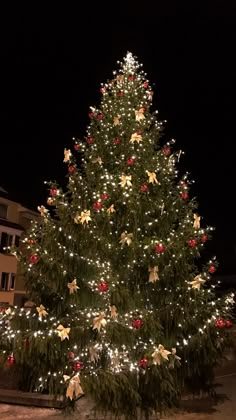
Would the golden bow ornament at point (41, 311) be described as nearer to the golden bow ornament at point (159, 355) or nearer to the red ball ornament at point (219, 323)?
the golden bow ornament at point (159, 355)

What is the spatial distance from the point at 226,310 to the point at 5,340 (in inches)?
136

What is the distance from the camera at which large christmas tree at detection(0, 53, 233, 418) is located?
7.68m

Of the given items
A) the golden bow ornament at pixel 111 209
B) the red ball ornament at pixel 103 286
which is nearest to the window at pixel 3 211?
the golden bow ornament at pixel 111 209

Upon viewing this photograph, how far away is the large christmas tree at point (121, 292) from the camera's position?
7684mm

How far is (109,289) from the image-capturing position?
25.6 ft

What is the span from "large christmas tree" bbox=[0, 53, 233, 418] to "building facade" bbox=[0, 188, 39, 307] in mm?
23760

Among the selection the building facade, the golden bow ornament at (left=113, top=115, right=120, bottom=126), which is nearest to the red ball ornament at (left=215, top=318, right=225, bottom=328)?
the golden bow ornament at (left=113, top=115, right=120, bottom=126)

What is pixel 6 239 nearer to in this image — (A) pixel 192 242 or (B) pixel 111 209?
(B) pixel 111 209

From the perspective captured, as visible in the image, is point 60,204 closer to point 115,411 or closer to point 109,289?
point 109,289

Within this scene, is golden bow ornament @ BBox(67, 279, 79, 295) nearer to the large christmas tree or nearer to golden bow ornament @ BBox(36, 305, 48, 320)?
the large christmas tree

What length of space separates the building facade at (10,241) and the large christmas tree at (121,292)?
2376cm

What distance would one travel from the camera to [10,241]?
111 feet

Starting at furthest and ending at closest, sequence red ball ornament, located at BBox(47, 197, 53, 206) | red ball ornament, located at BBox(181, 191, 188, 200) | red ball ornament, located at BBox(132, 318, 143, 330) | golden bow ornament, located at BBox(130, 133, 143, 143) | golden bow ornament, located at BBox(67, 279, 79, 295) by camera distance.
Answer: red ball ornament, located at BBox(181, 191, 188, 200)
golden bow ornament, located at BBox(130, 133, 143, 143)
red ball ornament, located at BBox(47, 197, 53, 206)
golden bow ornament, located at BBox(67, 279, 79, 295)
red ball ornament, located at BBox(132, 318, 143, 330)

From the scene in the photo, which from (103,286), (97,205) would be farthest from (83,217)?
(103,286)
